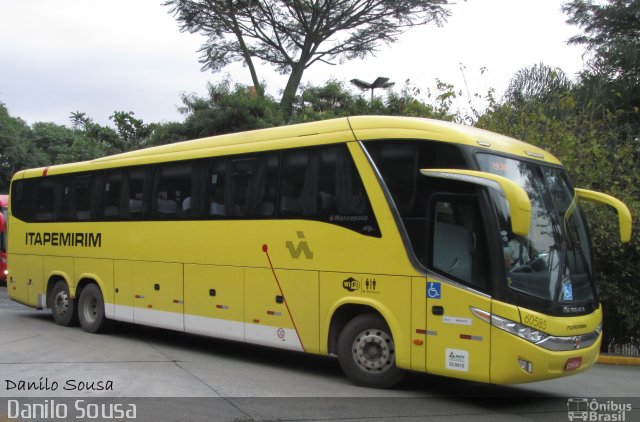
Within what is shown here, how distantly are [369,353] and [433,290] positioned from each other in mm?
1324

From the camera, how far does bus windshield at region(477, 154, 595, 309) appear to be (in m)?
7.56

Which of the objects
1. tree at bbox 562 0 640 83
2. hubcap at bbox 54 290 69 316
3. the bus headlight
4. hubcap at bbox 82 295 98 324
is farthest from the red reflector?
tree at bbox 562 0 640 83

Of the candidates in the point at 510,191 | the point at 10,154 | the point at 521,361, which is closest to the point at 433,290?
the point at 521,361

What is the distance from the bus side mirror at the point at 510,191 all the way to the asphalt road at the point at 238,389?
7.15 feet

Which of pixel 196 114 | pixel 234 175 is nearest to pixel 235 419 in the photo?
pixel 234 175

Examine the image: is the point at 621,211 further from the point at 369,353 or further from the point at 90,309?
the point at 90,309

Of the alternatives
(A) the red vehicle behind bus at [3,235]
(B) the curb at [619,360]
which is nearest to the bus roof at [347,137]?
(B) the curb at [619,360]

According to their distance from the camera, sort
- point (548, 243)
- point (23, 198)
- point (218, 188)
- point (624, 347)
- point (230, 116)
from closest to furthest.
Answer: point (548, 243), point (218, 188), point (624, 347), point (23, 198), point (230, 116)

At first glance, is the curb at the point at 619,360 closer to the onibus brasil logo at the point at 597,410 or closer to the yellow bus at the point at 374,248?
the onibus brasil logo at the point at 597,410

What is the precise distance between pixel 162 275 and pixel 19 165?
32.1 meters

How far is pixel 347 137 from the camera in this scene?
910 centimetres

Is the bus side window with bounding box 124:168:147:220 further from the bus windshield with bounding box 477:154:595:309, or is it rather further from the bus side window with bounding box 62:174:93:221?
the bus windshield with bounding box 477:154:595:309

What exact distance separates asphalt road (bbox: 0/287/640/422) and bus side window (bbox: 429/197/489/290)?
1.56m

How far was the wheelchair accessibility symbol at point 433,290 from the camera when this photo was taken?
800 centimetres
